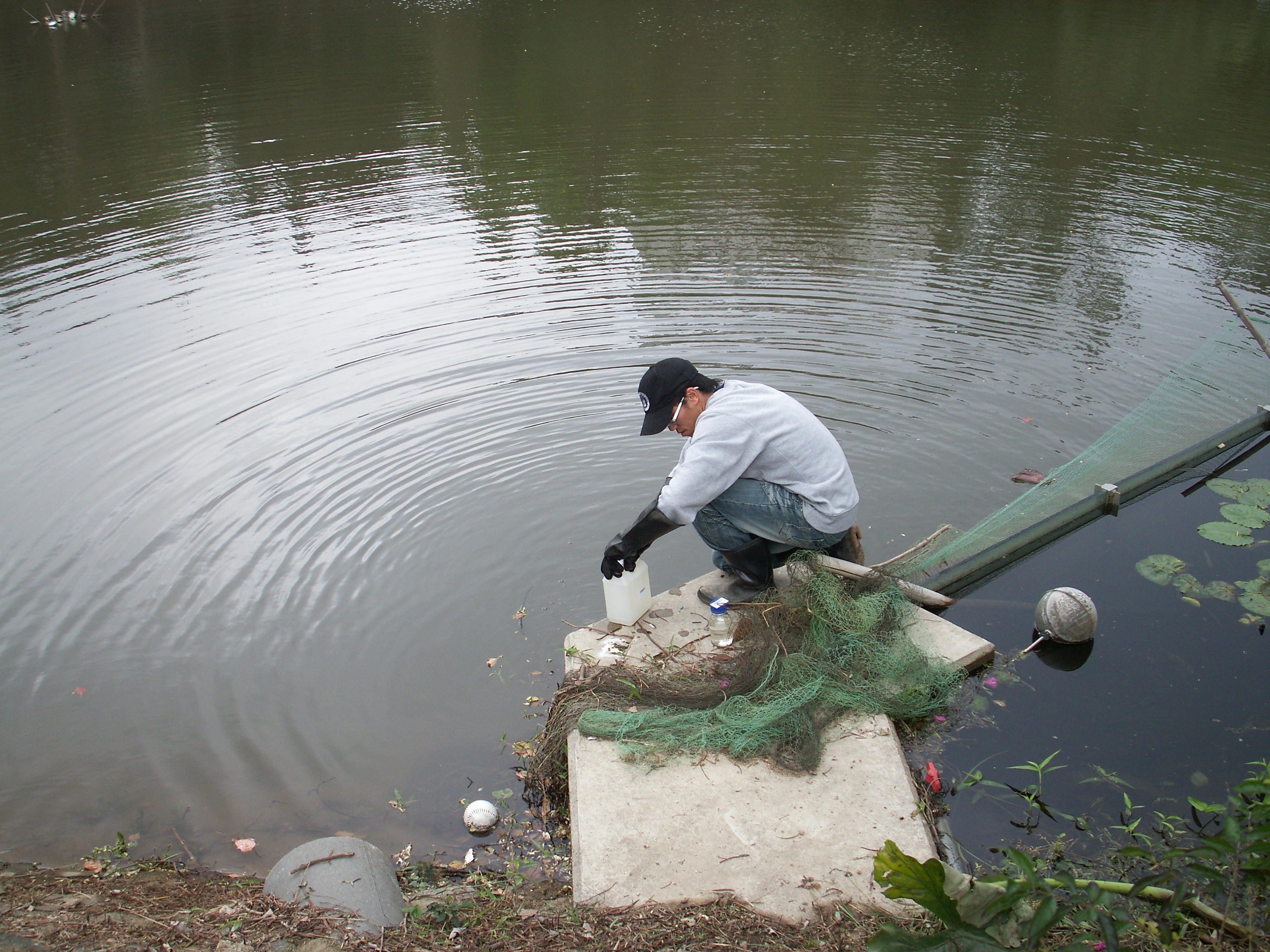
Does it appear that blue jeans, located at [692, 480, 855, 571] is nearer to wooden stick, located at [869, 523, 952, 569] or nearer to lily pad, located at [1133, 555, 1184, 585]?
wooden stick, located at [869, 523, 952, 569]

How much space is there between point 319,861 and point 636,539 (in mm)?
1698

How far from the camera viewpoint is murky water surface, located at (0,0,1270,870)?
4.32 meters

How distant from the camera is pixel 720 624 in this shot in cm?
419

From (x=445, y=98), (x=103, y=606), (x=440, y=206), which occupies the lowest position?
(x=103, y=606)

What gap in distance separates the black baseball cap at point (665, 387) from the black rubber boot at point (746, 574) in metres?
0.77

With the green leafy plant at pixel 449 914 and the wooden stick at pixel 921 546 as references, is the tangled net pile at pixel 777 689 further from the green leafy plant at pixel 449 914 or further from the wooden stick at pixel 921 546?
the green leafy plant at pixel 449 914

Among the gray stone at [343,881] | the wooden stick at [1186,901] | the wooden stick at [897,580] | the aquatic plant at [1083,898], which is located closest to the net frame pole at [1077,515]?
the wooden stick at [897,580]

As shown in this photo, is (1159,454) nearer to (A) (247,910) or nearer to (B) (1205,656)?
(B) (1205,656)

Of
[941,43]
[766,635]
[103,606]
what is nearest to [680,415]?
[766,635]

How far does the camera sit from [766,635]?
3.96 m

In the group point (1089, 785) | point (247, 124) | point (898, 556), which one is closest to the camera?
point (1089, 785)

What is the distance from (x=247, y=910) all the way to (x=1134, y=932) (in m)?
2.70

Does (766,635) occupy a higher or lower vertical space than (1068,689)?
higher

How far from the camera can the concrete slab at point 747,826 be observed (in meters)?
2.87
